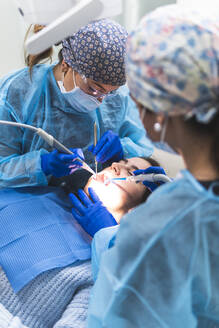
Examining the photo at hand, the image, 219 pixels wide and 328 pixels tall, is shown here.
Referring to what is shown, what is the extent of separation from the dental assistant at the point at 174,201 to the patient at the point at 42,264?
19.9 inches

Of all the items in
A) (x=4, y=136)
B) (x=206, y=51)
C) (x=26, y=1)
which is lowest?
(x=4, y=136)

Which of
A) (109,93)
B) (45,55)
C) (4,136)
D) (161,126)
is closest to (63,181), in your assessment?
(4,136)

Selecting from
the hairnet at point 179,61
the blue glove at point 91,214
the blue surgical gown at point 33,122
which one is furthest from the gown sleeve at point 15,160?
the hairnet at point 179,61

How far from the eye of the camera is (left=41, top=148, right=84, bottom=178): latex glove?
5.13ft

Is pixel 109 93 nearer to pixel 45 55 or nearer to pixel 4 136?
pixel 45 55

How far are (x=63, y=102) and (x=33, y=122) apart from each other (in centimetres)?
18

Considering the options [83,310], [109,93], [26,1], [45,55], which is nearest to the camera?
[26,1]

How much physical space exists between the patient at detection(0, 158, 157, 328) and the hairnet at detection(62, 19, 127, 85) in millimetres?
679

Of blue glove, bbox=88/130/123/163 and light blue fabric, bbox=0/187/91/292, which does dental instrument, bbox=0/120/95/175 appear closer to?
blue glove, bbox=88/130/123/163

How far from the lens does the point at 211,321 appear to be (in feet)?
2.97

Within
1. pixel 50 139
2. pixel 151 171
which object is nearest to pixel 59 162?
pixel 50 139

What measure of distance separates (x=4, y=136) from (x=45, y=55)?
44 cm

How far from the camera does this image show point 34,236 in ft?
4.81

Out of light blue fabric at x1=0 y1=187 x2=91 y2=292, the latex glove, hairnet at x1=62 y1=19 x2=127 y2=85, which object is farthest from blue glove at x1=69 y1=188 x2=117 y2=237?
hairnet at x1=62 y1=19 x2=127 y2=85
